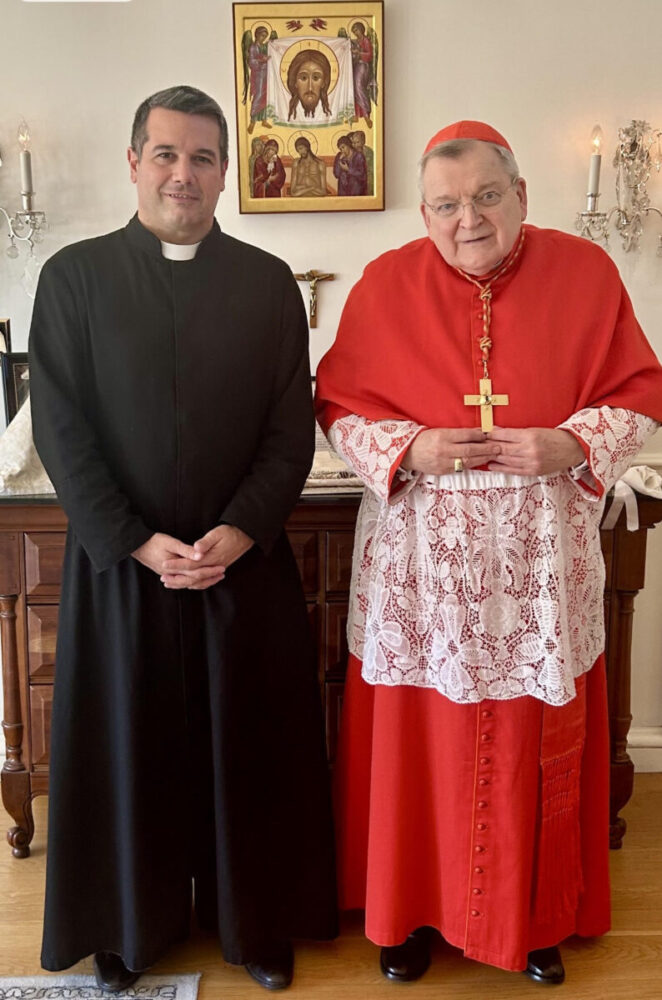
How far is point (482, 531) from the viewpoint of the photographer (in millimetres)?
1813

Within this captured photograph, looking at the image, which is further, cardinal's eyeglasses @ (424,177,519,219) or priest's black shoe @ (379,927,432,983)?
priest's black shoe @ (379,927,432,983)

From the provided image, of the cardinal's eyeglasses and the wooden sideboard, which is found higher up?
the cardinal's eyeglasses

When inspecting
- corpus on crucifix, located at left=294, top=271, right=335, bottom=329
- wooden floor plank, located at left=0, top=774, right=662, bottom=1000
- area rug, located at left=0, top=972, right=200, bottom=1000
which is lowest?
wooden floor plank, located at left=0, top=774, right=662, bottom=1000

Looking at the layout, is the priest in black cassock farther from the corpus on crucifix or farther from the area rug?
the corpus on crucifix

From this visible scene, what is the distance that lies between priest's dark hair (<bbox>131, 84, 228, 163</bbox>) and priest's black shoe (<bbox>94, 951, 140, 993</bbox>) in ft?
5.69

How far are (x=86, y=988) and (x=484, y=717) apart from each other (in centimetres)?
110

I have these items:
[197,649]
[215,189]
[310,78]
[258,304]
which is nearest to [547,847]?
[197,649]

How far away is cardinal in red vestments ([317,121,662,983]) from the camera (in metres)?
1.79

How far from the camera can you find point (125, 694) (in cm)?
188

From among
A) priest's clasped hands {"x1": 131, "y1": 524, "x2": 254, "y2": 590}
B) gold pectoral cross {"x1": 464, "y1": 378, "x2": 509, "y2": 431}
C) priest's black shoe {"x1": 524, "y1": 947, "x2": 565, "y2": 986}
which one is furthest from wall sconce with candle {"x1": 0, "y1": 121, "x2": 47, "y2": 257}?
priest's black shoe {"x1": 524, "y1": 947, "x2": 565, "y2": 986}

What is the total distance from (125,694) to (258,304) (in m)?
0.84

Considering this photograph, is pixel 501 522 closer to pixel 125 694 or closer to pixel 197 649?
pixel 197 649

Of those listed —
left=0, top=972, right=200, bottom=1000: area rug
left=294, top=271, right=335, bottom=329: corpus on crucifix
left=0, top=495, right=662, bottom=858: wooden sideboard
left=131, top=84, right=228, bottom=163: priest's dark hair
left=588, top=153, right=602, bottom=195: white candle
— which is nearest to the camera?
left=131, top=84, right=228, bottom=163: priest's dark hair

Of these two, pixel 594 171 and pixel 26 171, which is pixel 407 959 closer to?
pixel 594 171
